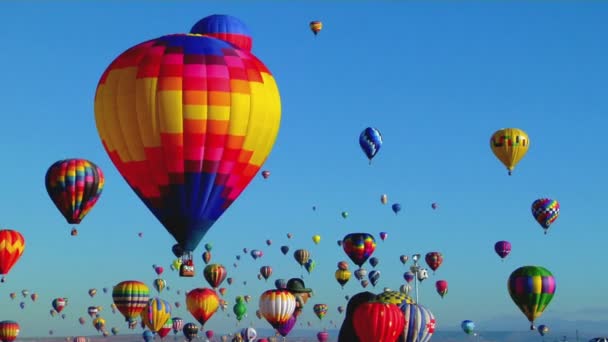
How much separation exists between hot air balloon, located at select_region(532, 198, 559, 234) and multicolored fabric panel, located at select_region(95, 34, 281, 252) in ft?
137

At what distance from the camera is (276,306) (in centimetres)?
7425

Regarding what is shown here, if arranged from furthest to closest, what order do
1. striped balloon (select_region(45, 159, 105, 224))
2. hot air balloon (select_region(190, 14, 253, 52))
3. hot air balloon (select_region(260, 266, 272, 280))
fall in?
1. hot air balloon (select_region(260, 266, 272, 280))
2. striped balloon (select_region(45, 159, 105, 224))
3. hot air balloon (select_region(190, 14, 253, 52))

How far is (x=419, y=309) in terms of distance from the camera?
60.7 metres

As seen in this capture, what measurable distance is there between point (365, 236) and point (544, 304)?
18.5m

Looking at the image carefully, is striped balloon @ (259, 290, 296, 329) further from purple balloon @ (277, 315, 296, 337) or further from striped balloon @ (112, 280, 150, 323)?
striped balloon @ (112, 280, 150, 323)

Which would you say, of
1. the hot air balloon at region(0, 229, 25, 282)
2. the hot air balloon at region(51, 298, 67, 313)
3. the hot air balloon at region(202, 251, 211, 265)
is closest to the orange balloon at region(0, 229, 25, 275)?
the hot air balloon at region(0, 229, 25, 282)

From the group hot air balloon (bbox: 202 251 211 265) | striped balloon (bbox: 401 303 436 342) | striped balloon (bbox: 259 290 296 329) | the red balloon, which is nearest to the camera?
the red balloon

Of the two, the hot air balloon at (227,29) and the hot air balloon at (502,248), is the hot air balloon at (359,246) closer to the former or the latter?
the hot air balloon at (502,248)

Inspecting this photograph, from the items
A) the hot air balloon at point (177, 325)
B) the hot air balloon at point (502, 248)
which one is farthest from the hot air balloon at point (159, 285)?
the hot air balloon at point (502, 248)

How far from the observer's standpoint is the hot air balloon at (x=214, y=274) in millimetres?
81250

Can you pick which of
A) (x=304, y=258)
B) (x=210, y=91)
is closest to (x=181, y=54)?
(x=210, y=91)

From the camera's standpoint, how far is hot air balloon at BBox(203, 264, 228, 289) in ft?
267

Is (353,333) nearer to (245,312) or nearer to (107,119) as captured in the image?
(107,119)

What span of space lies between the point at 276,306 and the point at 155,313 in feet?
41.3
